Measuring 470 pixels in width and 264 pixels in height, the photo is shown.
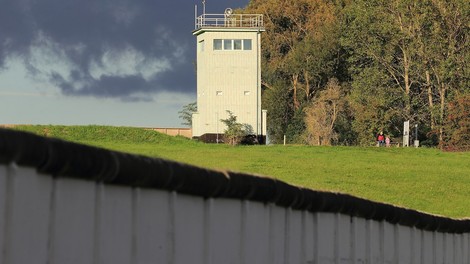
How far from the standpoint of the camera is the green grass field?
2841 centimetres

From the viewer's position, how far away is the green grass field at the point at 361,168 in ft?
93.2

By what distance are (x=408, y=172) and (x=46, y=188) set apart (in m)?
33.4

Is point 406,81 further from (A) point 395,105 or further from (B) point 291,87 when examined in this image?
(B) point 291,87

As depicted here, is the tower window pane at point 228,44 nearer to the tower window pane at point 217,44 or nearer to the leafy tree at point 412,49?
the tower window pane at point 217,44

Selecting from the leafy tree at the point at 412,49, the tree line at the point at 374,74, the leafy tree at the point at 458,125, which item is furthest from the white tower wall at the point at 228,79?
the leafy tree at the point at 458,125

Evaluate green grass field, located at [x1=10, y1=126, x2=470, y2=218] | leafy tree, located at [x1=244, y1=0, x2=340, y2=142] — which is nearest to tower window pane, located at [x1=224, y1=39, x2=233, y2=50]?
leafy tree, located at [x1=244, y1=0, x2=340, y2=142]

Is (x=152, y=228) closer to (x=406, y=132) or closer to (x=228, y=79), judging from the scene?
(x=406, y=132)

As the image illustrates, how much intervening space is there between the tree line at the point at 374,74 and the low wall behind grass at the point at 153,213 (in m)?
60.5

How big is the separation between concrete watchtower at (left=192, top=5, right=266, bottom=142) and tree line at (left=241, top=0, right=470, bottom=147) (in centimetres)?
784

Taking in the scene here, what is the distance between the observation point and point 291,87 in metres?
87.1

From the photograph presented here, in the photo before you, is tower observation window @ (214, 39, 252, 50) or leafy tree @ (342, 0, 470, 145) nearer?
tower observation window @ (214, 39, 252, 50)

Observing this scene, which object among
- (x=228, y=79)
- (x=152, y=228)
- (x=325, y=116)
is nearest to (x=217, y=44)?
(x=228, y=79)

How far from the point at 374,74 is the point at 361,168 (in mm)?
38851

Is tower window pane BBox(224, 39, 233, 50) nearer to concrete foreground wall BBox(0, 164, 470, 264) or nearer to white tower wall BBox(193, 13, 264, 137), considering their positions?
white tower wall BBox(193, 13, 264, 137)
